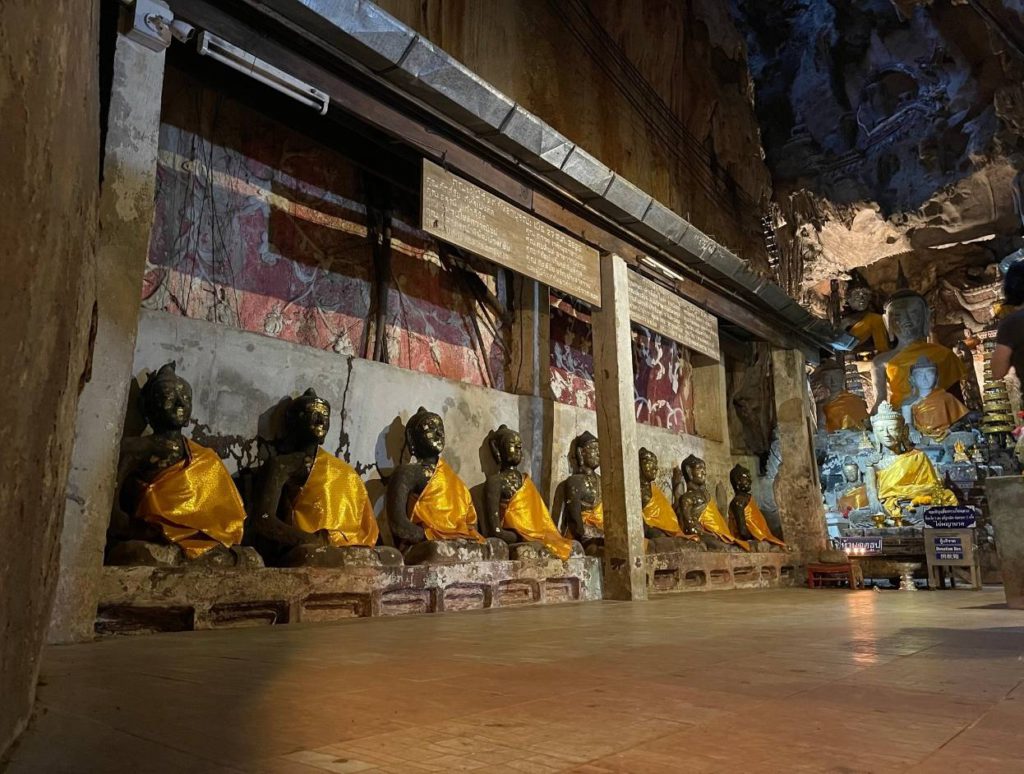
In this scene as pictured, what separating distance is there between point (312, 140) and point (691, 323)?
4.35m

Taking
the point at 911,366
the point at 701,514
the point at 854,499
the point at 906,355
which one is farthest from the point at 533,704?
the point at 906,355

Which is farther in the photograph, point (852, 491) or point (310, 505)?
point (852, 491)

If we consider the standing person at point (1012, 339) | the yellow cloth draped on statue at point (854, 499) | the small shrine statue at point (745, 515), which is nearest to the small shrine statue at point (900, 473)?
the yellow cloth draped on statue at point (854, 499)

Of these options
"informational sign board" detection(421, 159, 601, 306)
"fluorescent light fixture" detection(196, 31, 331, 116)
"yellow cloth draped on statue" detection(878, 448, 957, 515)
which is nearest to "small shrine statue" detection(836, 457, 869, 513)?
"yellow cloth draped on statue" detection(878, 448, 957, 515)

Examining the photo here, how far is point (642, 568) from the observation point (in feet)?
21.5

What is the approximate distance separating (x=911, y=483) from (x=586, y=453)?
8571mm

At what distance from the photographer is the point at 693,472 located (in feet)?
32.8

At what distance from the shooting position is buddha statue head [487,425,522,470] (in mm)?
7277

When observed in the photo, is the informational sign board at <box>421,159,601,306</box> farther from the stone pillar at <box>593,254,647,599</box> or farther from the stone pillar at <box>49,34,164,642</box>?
the stone pillar at <box>49,34,164,642</box>

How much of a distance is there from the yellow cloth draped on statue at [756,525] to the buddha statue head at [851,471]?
5.59m

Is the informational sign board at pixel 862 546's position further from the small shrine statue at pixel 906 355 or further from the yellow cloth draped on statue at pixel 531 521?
the small shrine statue at pixel 906 355

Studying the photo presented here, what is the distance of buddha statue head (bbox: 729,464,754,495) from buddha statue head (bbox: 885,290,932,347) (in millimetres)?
9168

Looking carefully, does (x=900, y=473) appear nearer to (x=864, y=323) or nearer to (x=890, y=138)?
(x=864, y=323)

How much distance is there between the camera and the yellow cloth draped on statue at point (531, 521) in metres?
6.72
